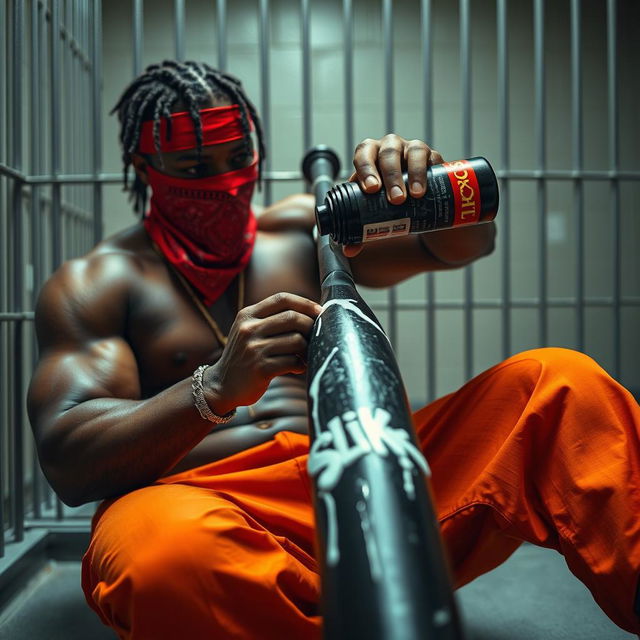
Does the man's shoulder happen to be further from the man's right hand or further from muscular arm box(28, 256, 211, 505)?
the man's right hand

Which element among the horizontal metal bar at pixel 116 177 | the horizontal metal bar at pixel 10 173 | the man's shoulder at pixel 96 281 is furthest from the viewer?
the horizontal metal bar at pixel 116 177

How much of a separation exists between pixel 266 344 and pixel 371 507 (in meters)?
0.33

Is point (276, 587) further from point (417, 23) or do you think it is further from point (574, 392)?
point (417, 23)

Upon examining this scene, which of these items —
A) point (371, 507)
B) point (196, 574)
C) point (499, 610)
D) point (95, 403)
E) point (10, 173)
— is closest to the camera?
point (371, 507)

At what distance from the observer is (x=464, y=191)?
775mm

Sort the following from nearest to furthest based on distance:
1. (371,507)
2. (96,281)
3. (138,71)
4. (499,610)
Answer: (371,507) → (96,281) → (499,610) → (138,71)

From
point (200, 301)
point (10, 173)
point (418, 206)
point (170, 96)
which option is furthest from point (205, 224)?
point (10, 173)

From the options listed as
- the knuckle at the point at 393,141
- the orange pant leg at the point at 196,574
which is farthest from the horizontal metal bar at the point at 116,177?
the orange pant leg at the point at 196,574

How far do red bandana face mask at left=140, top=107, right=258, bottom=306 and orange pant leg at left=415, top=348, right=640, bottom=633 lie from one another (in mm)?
463

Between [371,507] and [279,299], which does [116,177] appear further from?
[371,507]

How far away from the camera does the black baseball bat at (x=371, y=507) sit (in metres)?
0.38

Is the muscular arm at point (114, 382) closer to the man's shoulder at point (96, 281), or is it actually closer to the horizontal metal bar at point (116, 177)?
the man's shoulder at point (96, 281)

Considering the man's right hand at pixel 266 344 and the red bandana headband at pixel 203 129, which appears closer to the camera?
the man's right hand at pixel 266 344

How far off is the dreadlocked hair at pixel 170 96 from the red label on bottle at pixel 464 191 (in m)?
0.48
